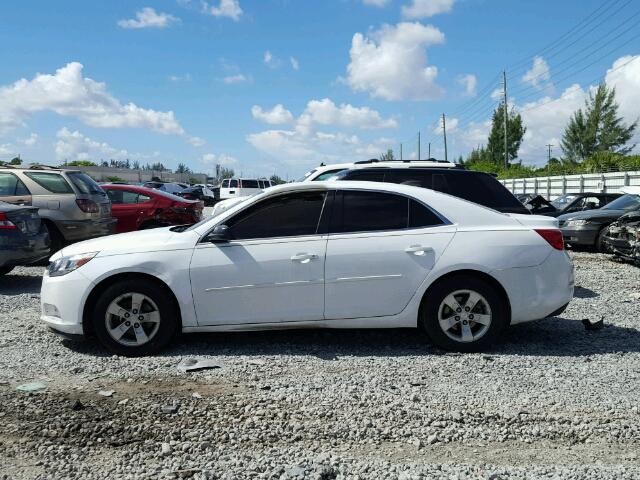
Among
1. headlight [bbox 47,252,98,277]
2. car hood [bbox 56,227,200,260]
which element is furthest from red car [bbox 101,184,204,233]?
headlight [bbox 47,252,98,277]

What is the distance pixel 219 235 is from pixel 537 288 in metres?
2.93

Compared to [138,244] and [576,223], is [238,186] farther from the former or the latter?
[138,244]

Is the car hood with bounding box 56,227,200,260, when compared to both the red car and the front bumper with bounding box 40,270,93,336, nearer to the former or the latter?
the front bumper with bounding box 40,270,93,336

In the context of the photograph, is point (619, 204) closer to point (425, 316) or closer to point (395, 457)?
point (425, 316)

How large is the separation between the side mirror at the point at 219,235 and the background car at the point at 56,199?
7.00m

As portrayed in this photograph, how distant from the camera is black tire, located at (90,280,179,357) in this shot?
5375mm

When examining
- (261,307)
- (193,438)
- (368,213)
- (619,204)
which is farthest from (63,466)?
(619,204)

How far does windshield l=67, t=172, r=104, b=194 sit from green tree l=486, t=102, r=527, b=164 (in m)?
58.4

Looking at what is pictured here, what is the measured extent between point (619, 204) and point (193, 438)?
13.4 meters

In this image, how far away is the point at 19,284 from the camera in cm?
948

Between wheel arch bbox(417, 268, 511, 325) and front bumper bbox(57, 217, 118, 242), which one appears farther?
front bumper bbox(57, 217, 118, 242)

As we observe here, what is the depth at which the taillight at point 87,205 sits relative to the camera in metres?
11.6

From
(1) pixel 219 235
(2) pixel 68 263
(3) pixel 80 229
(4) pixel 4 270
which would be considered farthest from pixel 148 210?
(1) pixel 219 235

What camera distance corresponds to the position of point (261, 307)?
17.8 feet
